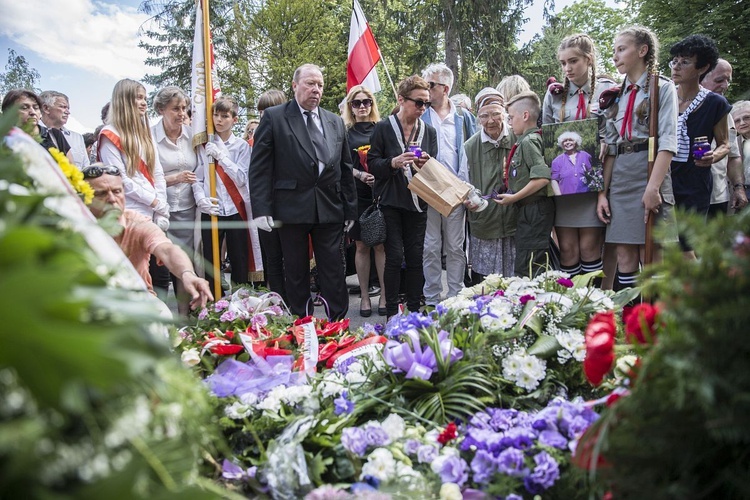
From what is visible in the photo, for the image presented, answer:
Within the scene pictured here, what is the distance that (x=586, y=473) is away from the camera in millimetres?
1226

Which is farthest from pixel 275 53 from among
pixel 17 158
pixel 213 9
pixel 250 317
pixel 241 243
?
pixel 17 158

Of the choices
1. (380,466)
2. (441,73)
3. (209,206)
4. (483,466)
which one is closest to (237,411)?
(380,466)

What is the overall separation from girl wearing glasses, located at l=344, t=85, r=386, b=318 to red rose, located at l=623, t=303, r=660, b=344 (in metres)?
4.63

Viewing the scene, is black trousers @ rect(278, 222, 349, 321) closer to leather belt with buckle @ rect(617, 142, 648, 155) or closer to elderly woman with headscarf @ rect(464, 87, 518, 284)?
elderly woman with headscarf @ rect(464, 87, 518, 284)

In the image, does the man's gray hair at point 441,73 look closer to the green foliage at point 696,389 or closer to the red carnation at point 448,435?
the red carnation at point 448,435

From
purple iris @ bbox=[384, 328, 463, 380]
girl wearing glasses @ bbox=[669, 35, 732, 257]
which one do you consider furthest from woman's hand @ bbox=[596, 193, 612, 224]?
purple iris @ bbox=[384, 328, 463, 380]

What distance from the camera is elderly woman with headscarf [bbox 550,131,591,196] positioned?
4.39 meters

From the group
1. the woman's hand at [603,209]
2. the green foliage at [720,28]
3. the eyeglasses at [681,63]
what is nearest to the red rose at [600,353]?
the woman's hand at [603,209]

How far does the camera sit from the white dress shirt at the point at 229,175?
5445 mm

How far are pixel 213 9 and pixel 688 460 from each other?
27.0 m

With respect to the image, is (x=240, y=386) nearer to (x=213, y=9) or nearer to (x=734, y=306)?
(x=734, y=306)

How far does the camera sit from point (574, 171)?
443cm

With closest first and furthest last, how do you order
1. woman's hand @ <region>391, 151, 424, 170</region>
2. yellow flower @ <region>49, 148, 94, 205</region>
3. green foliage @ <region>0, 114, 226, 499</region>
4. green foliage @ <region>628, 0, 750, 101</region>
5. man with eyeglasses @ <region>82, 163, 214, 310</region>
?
Result: green foliage @ <region>0, 114, 226, 499</region> < yellow flower @ <region>49, 148, 94, 205</region> < man with eyeglasses @ <region>82, 163, 214, 310</region> < woman's hand @ <region>391, 151, 424, 170</region> < green foliage @ <region>628, 0, 750, 101</region>

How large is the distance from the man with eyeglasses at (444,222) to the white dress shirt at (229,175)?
182 centimetres
